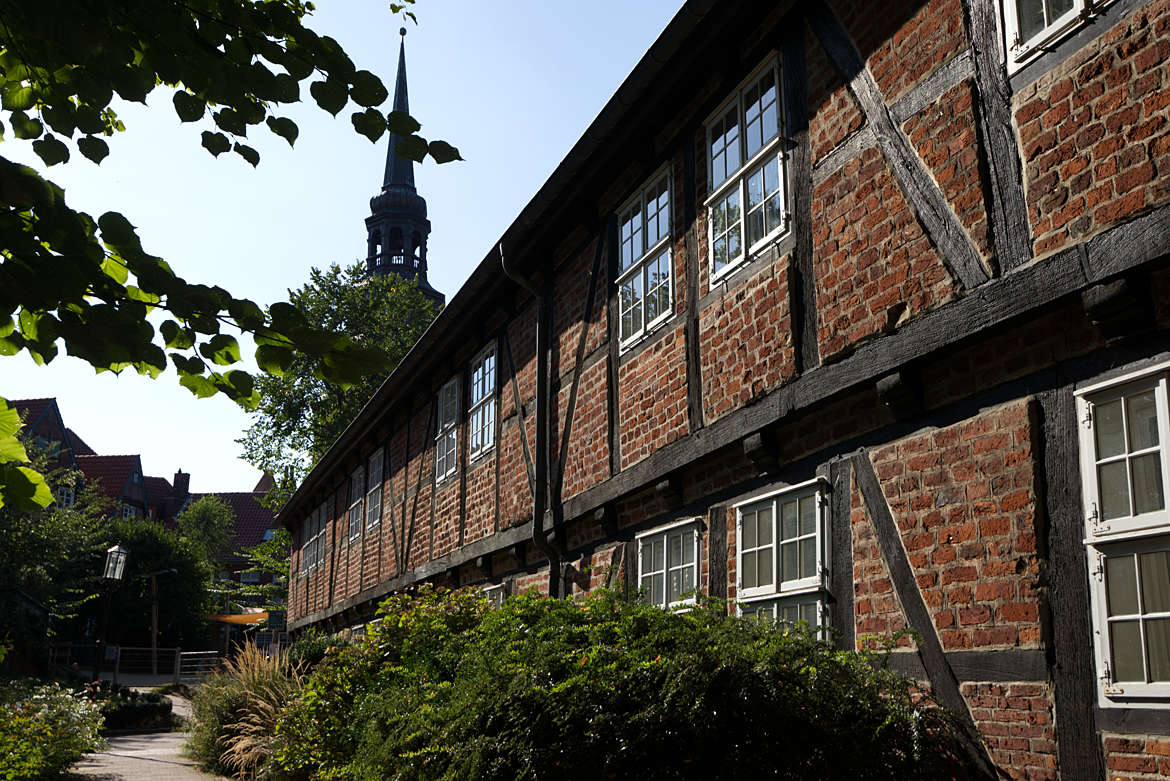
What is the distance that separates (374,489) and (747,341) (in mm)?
12948

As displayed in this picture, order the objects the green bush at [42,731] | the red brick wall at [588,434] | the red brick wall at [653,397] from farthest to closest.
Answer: the green bush at [42,731]
the red brick wall at [588,434]
the red brick wall at [653,397]

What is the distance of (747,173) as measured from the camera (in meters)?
7.21

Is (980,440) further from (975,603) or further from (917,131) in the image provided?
(917,131)

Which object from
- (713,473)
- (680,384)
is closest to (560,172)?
(680,384)

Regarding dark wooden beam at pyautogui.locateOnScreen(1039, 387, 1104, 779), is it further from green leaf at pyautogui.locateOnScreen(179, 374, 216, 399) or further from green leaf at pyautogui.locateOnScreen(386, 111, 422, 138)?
green leaf at pyautogui.locateOnScreen(179, 374, 216, 399)

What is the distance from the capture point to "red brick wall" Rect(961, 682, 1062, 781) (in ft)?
14.5

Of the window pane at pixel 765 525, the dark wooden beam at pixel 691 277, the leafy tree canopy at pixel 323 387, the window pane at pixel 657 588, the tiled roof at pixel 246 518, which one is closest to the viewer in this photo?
the window pane at pixel 765 525

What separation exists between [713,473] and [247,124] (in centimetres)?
422

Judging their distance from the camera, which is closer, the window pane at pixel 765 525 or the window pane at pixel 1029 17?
the window pane at pixel 1029 17

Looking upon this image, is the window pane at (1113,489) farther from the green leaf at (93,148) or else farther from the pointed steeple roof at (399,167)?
the pointed steeple roof at (399,167)

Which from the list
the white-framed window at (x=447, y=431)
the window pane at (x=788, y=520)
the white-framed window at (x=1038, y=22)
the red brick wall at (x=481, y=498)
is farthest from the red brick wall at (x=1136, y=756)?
the white-framed window at (x=447, y=431)

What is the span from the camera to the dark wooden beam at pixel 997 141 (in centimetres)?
488

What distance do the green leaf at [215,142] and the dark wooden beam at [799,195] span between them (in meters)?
3.50

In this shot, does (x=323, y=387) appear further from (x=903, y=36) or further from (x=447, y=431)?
(x=903, y=36)
